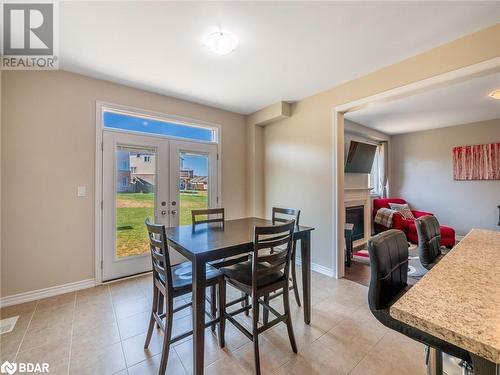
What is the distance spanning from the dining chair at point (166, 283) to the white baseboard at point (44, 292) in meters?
1.52

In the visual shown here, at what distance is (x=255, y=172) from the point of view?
14.0 feet

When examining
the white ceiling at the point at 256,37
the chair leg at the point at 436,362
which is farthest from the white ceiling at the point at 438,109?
the chair leg at the point at 436,362

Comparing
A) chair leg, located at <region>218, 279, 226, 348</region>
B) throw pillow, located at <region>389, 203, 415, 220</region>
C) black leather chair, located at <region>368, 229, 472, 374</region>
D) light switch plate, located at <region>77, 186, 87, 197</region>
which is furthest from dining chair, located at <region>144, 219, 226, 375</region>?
throw pillow, located at <region>389, 203, 415, 220</region>

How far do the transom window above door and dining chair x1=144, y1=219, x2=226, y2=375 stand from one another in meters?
1.99

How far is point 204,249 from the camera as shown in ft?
5.13

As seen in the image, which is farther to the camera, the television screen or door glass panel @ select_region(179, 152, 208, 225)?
the television screen

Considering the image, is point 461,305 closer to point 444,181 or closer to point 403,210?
point 403,210

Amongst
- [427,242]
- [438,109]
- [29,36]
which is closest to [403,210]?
[438,109]

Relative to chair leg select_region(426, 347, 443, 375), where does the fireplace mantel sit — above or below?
above

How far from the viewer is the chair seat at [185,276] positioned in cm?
164

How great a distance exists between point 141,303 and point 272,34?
304 centimetres

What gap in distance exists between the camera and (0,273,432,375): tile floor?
1591 millimetres

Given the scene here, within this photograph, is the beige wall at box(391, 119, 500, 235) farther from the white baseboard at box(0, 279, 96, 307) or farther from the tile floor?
the white baseboard at box(0, 279, 96, 307)

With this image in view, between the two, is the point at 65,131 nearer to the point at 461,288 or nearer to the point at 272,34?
the point at 272,34
